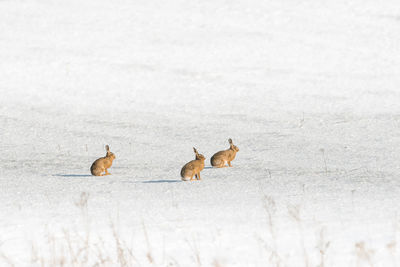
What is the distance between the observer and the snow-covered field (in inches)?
205

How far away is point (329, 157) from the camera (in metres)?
9.88

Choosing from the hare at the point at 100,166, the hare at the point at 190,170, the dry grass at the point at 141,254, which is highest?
the hare at the point at 100,166

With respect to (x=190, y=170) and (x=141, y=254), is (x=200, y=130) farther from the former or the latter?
(x=141, y=254)

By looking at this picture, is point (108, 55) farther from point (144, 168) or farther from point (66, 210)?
point (66, 210)

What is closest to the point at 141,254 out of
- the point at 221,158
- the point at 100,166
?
the point at 100,166

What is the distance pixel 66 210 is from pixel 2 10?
58.1 feet

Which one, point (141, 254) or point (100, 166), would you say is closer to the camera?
point (141, 254)

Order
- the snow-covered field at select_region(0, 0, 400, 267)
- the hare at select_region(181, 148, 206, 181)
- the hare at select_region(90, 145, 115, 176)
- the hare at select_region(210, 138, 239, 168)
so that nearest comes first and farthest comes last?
the snow-covered field at select_region(0, 0, 400, 267) → the hare at select_region(181, 148, 206, 181) → the hare at select_region(90, 145, 115, 176) → the hare at select_region(210, 138, 239, 168)

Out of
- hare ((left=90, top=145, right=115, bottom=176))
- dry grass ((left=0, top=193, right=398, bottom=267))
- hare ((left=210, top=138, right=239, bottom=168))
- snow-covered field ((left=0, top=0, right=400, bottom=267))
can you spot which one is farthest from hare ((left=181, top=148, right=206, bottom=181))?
dry grass ((left=0, top=193, right=398, bottom=267))

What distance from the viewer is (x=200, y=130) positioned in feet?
41.3

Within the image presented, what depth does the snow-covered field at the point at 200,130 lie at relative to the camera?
5.20 metres

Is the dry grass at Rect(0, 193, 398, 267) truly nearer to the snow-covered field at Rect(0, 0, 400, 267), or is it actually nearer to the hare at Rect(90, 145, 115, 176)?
the snow-covered field at Rect(0, 0, 400, 267)

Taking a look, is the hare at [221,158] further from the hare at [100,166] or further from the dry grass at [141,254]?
the dry grass at [141,254]

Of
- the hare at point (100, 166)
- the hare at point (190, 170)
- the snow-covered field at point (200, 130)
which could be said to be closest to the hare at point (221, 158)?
the snow-covered field at point (200, 130)
